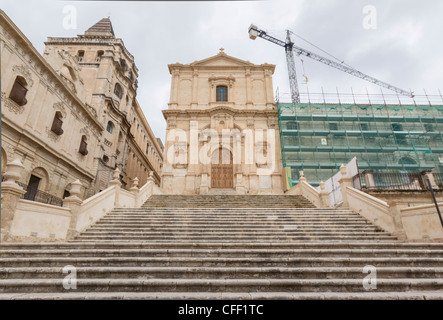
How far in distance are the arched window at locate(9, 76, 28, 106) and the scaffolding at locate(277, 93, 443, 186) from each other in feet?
59.8

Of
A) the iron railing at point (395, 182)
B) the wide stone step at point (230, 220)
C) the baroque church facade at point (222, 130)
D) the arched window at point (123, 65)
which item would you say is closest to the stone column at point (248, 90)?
the baroque church facade at point (222, 130)

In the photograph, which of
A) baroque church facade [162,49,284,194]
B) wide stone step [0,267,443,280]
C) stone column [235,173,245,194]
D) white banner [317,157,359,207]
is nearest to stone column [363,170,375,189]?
white banner [317,157,359,207]

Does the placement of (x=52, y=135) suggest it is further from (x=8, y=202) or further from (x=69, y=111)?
(x=8, y=202)

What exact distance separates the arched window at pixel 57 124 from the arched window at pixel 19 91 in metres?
2.48

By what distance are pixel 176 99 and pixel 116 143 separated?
7223 mm

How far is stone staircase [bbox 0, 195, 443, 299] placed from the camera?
16.3ft

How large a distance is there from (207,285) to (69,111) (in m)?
17.9

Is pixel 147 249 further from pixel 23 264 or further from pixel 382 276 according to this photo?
pixel 382 276

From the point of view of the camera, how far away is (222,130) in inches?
882

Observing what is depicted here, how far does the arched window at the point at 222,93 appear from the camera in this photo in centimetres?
2486

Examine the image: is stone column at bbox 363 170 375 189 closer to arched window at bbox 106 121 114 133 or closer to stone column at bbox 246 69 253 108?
stone column at bbox 246 69 253 108

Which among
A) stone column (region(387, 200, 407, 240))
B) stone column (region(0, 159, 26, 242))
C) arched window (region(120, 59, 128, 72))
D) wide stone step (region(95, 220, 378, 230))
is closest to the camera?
stone column (region(0, 159, 26, 242))

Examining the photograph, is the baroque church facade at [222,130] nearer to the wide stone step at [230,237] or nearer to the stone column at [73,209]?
the stone column at [73,209]

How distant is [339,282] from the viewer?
17.0 ft
